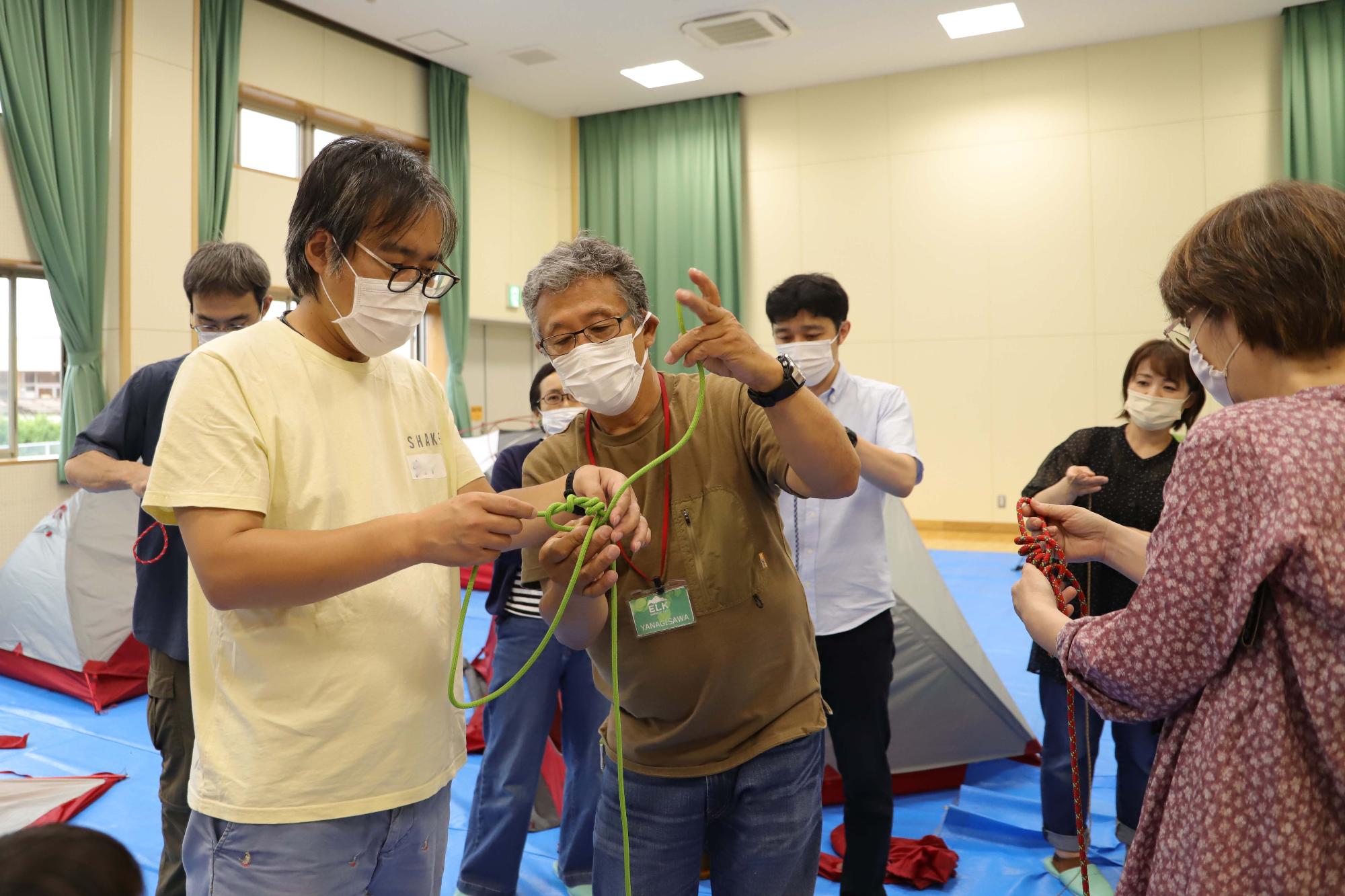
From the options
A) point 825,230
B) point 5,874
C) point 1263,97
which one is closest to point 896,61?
point 825,230

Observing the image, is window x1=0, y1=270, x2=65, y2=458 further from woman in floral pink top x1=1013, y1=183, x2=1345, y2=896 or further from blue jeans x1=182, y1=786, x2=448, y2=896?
woman in floral pink top x1=1013, y1=183, x2=1345, y2=896

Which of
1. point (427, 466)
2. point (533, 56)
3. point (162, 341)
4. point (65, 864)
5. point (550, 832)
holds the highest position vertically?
point (533, 56)

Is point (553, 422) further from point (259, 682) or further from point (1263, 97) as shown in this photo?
point (1263, 97)

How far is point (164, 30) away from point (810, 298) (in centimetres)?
560

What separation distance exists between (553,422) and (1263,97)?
7.22m

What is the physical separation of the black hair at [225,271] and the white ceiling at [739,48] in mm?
5473

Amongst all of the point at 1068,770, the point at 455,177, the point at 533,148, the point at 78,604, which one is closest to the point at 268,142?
the point at 455,177

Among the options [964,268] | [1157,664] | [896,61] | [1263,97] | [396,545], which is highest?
[896,61]

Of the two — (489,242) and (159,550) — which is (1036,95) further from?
(159,550)

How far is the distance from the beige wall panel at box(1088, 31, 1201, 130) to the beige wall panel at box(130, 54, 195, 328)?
22.8ft

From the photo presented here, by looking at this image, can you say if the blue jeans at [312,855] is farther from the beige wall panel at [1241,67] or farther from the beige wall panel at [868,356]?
the beige wall panel at [1241,67]

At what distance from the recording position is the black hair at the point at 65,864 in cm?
76

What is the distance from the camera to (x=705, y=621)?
1361 mm

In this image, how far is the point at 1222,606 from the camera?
3.15ft
